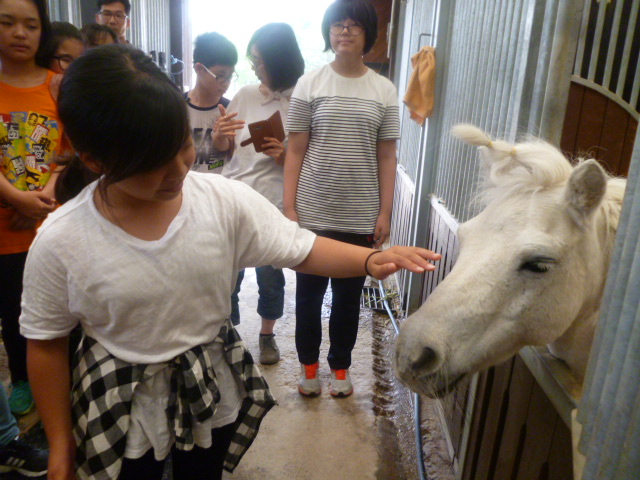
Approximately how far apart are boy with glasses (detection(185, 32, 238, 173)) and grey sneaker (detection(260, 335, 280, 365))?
3.42 feet

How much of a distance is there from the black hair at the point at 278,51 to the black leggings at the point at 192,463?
5.39 feet

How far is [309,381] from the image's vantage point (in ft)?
7.82

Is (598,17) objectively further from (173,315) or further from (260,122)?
(173,315)

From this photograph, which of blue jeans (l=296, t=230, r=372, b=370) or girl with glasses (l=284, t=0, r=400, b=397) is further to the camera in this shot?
blue jeans (l=296, t=230, r=372, b=370)

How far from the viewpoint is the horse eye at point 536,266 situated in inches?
37.5

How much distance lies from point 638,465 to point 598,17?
1285 mm

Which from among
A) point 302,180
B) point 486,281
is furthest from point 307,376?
point 486,281

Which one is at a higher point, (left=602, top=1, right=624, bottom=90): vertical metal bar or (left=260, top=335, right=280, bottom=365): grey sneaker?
(left=602, top=1, right=624, bottom=90): vertical metal bar

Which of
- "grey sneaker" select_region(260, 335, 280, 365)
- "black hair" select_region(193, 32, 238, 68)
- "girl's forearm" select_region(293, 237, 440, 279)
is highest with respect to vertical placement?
"black hair" select_region(193, 32, 238, 68)

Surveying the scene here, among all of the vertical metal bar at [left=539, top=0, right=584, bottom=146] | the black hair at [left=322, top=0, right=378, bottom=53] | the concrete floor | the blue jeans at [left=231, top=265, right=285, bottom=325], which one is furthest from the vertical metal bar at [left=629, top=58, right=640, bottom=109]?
the blue jeans at [left=231, top=265, right=285, bottom=325]

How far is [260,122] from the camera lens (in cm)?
211

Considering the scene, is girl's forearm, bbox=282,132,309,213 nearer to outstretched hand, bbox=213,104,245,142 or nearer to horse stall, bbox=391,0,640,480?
outstretched hand, bbox=213,104,245,142

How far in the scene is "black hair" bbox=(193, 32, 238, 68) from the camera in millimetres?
2316

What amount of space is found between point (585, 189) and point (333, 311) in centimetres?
152
